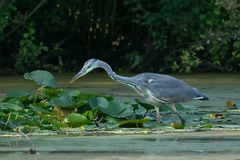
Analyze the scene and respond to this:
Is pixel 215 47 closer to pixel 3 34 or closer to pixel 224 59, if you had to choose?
pixel 224 59

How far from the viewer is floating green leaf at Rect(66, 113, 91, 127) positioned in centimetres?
650

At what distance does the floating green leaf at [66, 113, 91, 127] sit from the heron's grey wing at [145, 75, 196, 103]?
1002mm

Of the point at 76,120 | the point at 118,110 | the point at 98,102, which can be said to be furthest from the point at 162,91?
the point at 76,120

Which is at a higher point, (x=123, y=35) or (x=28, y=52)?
(x=123, y=35)

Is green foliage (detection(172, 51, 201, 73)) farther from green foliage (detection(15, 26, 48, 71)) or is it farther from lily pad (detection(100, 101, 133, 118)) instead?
lily pad (detection(100, 101, 133, 118))

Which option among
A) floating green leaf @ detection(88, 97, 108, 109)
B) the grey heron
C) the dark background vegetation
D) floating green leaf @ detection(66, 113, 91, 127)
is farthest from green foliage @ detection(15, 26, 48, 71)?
floating green leaf @ detection(66, 113, 91, 127)

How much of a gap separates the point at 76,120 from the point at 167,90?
1.14m

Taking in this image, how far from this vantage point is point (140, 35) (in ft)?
47.1

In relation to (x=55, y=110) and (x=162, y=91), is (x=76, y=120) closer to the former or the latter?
(x=55, y=110)

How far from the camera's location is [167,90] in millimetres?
7332

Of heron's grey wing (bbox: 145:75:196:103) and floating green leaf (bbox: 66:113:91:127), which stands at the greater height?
heron's grey wing (bbox: 145:75:196:103)

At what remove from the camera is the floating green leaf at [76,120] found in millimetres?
6497

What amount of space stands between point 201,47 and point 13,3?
10.1 ft

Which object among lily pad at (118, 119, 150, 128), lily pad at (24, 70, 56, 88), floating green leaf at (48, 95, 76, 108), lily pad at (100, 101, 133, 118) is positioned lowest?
lily pad at (118, 119, 150, 128)
